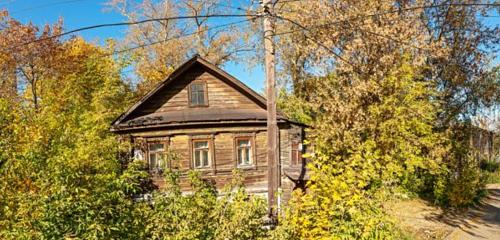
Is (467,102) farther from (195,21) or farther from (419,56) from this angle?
(195,21)

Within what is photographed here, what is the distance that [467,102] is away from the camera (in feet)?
60.5

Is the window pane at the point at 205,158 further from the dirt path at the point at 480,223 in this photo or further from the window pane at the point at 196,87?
the dirt path at the point at 480,223

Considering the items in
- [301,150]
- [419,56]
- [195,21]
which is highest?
[195,21]

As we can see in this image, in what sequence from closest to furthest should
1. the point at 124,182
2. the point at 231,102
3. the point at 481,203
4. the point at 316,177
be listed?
the point at 124,182 → the point at 316,177 → the point at 231,102 → the point at 481,203

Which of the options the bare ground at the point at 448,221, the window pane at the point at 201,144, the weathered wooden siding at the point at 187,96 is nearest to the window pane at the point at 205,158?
the window pane at the point at 201,144

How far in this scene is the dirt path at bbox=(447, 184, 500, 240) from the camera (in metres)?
14.0

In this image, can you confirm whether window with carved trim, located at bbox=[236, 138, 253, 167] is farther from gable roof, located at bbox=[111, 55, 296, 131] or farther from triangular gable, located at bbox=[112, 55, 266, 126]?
triangular gable, located at bbox=[112, 55, 266, 126]

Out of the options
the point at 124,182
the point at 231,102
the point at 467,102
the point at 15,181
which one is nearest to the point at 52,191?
the point at 124,182

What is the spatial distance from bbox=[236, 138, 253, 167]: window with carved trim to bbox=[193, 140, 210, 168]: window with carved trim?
140cm

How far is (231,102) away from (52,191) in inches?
531

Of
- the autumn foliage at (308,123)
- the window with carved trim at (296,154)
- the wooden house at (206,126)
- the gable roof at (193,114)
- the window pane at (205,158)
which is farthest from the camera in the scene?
the window with carved trim at (296,154)

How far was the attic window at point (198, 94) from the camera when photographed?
1756 cm

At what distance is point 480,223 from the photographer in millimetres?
15930

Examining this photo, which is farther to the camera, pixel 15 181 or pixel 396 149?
pixel 396 149
